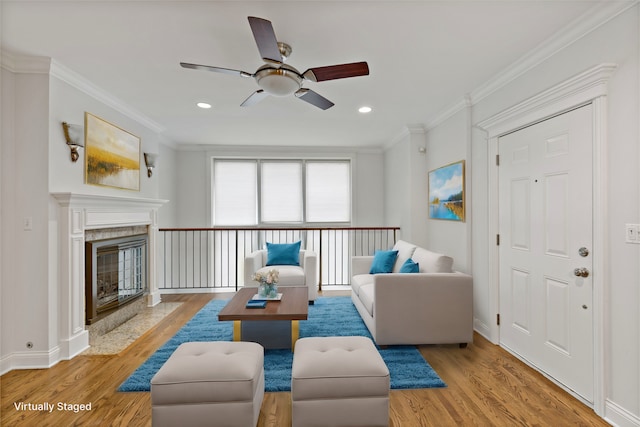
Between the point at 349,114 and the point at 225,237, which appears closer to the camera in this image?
the point at 349,114

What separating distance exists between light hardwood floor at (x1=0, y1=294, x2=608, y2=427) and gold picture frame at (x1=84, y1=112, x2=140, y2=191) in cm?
182

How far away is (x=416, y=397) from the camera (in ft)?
7.26

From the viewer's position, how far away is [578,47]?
2.18 m

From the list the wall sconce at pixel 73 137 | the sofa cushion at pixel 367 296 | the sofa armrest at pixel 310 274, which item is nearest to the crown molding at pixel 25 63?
the wall sconce at pixel 73 137

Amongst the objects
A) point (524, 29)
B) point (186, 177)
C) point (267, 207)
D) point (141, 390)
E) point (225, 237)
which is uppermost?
point (524, 29)

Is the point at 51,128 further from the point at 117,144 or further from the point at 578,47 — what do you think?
the point at 578,47

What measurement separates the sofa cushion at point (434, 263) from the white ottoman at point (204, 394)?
2122mm

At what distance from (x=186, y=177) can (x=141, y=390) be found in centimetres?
440

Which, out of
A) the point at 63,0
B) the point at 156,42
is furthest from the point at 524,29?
the point at 63,0

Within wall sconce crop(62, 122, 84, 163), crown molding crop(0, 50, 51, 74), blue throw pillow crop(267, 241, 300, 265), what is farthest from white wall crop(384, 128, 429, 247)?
crown molding crop(0, 50, 51, 74)

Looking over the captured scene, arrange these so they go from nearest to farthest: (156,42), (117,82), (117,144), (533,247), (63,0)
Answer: (63,0) → (156,42) → (533,247) → (117,82) → (117,144)

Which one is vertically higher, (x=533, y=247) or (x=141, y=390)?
(x=533, y=247)

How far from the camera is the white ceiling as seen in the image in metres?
1.99

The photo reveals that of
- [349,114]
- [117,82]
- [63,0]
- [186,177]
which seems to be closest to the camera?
[63,0]
